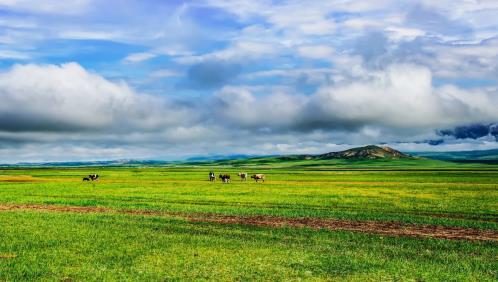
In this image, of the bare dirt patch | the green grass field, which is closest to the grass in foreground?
the green grass field

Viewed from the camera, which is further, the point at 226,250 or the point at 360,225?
the point at 360,225

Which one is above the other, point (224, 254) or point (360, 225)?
point (224, 254)

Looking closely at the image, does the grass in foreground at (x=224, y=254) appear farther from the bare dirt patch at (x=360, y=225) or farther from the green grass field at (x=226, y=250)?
the bare dirt patch at (x=360, y=225)

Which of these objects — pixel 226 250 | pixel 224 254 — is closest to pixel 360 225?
pixel 226 250

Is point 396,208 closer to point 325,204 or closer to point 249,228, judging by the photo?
point 325,204

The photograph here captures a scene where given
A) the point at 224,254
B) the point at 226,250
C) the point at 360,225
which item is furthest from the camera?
the point at 360,225

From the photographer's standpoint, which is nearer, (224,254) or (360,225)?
(224,254)

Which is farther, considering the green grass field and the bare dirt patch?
the bare dirt patch

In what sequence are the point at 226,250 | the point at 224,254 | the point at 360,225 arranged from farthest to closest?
the point at 360,225 → the point at 226,250 → the point at 224,254

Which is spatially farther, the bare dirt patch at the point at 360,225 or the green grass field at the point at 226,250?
the bare dirt patch at the point at 360,225

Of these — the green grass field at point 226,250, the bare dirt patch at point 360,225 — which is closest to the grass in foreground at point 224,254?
the green grass field at point 226,250

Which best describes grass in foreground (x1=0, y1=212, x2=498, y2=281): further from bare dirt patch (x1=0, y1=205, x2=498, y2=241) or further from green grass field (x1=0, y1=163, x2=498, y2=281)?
bare dirt patch (x1=0, y1=205, x2=498, y2=241)

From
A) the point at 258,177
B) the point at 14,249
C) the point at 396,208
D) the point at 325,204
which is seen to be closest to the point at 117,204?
the point at 325,204

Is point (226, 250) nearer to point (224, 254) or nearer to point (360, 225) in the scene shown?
point (224, 254)
